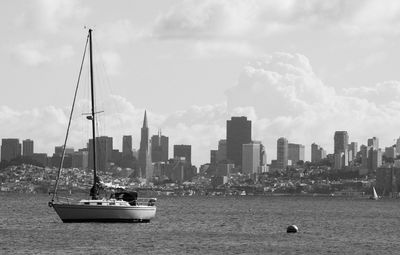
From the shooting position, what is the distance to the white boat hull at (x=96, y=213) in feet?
376

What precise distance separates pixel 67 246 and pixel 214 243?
1393 centimetres

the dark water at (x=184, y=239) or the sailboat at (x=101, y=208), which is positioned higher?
the sailboat at (x=101, y=208)

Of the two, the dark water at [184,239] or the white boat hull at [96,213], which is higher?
the white boat hull at [96,213]

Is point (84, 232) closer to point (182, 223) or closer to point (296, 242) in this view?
point (296, 242)

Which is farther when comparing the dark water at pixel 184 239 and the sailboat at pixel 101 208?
the sailboat at pixel 101 208

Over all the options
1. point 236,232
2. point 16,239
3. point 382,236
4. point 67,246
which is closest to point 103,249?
point 67,246

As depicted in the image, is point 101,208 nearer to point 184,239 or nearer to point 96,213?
point 96,213

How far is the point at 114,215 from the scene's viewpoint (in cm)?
11588

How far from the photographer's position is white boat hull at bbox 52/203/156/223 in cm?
11462

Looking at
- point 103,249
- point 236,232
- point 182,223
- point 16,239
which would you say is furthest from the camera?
point 182,223

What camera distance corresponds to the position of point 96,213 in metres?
115

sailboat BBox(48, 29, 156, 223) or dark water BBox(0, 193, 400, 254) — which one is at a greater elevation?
sailboat BBox(48, 29, 156, 223)

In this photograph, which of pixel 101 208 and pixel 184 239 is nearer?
pixel 184 239

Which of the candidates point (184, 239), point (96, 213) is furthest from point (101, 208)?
point (184, 239)
